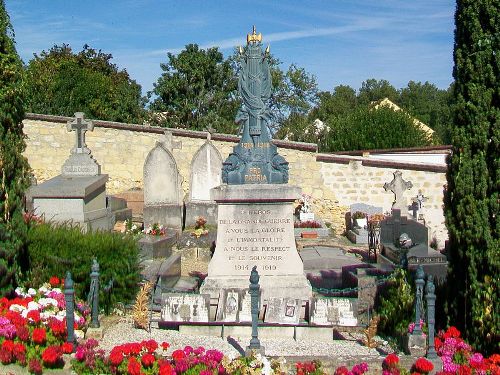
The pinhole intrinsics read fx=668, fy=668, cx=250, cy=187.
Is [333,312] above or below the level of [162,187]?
below

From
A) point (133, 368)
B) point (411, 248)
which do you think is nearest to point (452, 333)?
point (133, 368)

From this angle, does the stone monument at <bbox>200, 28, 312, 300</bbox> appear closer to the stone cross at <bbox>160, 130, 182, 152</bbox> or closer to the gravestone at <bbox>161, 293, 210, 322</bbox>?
the gravestone at <bbox>161, 293, 210, 322</bbox>

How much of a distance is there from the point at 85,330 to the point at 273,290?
2.58 m

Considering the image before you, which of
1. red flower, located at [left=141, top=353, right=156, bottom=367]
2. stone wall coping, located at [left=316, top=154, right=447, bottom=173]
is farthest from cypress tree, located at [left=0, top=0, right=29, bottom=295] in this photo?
stone wall coping, located at [left=316, top=154, right=447, bottom=173]

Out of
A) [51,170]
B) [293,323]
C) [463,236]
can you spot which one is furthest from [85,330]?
[51,170]

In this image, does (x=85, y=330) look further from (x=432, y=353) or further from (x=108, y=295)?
(x=432, y=353)

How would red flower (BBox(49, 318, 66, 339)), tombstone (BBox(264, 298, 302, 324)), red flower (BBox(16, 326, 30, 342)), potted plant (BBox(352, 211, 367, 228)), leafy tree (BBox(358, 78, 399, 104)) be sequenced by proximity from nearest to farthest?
red flower (BBox(16, 326, 30, 342))
red flower (BBox(49, 318, 66, 339))
tombstone (BBox(264, 298, 302, 324))
potted plant (BBox(352, 211, 367, 228))
leafy tree (BBox(358, 78, 399, 104))

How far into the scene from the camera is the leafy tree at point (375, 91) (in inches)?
3045

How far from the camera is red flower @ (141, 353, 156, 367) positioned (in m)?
6.09

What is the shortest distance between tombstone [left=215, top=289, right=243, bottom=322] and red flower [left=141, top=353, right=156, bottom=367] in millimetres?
1862

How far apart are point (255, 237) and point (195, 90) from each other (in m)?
23.5

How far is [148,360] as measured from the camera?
6094 mm

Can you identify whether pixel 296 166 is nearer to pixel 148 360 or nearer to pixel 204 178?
pixel 204 178

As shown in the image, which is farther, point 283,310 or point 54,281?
point 54,281
